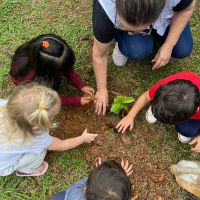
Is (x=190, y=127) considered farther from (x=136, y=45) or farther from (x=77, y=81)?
(x=77, y=81)

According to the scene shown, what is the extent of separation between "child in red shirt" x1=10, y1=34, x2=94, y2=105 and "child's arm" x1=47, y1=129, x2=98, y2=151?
29cm

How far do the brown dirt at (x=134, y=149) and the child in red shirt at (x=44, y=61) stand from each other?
189 millimetres

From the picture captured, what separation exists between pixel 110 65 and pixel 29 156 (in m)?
1.07

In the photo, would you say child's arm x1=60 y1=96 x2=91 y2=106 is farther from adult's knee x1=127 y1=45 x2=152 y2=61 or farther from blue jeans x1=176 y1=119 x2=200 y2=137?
blue jeans x1=176 y1=119 x2=200 y2=137

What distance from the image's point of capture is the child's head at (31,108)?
2.14 m

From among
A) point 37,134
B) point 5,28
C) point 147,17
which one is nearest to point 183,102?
point 147,17

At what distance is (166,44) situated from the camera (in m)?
2.78

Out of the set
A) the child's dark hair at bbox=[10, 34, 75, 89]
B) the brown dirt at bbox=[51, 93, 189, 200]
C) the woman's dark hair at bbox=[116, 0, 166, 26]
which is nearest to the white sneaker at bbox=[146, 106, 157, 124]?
the brown dirt at bbox=[51, 93, 189, 200]

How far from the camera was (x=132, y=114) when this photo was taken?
9.36ft

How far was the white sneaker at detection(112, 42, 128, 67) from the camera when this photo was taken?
3.07 metres

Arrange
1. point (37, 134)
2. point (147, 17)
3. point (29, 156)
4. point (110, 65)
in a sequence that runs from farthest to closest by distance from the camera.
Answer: point (110, 65)
point (29, 156)
point (37, 134)
point (147, 17)

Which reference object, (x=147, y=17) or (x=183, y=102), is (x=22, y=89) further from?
(x=183, y=102)

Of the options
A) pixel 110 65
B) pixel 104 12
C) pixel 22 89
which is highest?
pixel 104 12

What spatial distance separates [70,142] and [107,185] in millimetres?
725
